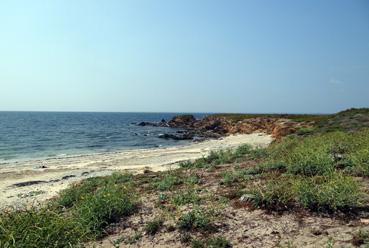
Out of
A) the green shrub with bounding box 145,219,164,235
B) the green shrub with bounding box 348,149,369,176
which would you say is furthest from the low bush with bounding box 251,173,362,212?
the green shrub with bounding box 145,219,164,235

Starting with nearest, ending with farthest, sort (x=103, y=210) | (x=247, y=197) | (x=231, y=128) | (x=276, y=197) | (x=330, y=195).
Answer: (x=330, y=195)
(x=276, y=197)
(x=103, y=210)
(x=247, y=197)
(x=231, y=128)

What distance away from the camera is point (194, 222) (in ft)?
26.0

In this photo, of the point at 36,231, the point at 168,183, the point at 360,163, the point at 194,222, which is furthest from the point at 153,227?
the point at 360,163

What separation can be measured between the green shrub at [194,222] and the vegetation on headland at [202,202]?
0.8 inches

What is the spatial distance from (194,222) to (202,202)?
4.90 ft

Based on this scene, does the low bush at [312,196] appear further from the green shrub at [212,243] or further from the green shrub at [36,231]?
the green shrub at [36,231]

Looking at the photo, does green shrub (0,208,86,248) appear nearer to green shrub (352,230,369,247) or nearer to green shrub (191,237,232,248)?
green shrub (191,237,232,248)

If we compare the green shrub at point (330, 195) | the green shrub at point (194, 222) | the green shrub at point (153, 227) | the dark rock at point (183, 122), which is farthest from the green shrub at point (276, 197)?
the dark rock at point (183, 122)

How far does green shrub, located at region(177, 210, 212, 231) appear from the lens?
7820 mm

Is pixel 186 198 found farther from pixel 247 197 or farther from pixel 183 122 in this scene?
pixel 183 122

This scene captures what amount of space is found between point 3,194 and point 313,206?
14520 mm

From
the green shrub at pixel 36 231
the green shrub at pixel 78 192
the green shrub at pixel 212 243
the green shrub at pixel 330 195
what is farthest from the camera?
the green shrub at pixel 78 192

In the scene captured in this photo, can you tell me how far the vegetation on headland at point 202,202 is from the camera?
233 inches

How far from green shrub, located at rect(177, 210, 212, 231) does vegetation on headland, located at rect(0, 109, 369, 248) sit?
21 mm
